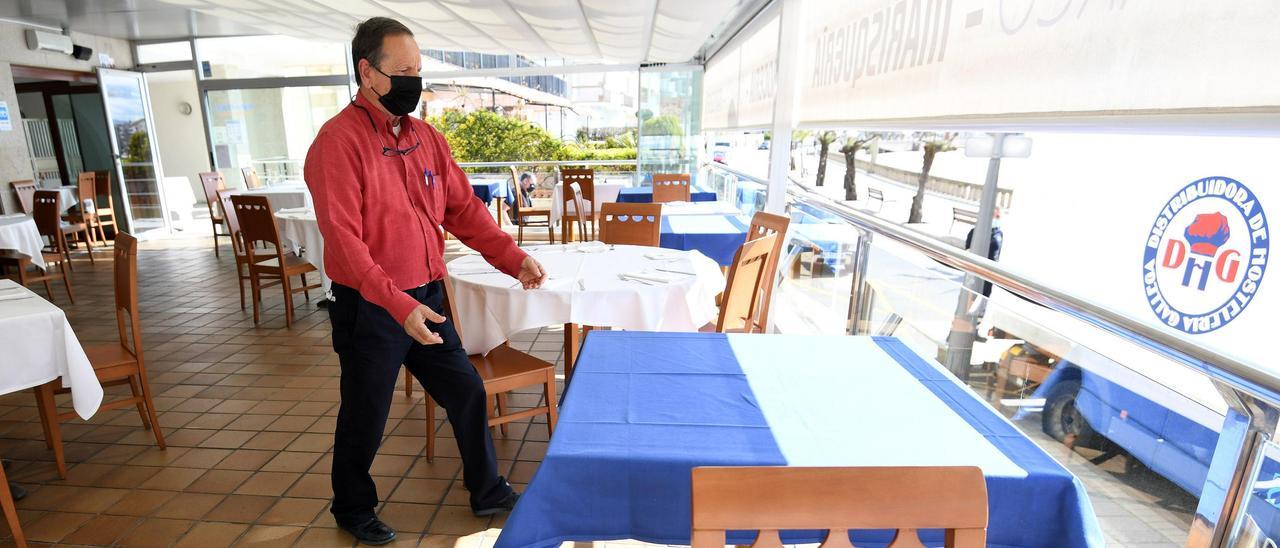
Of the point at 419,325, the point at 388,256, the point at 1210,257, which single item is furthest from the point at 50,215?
the point at 1210,257

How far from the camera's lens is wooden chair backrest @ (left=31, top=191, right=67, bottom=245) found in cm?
538

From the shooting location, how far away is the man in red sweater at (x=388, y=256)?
1.57m

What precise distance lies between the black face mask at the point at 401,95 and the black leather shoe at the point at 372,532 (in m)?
1.41

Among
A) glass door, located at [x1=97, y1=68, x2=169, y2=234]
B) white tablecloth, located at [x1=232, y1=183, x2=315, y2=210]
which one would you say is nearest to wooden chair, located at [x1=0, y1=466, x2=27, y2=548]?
white tablecloth, located at [x1=232, y1=183, x2=315, y2=210]

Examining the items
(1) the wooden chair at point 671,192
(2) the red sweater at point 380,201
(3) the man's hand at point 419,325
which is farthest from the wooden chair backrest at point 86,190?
(3) the man's hand at point 419,325

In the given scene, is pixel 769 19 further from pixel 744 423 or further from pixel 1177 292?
pixel 1177 292

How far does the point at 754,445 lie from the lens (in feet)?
3.64

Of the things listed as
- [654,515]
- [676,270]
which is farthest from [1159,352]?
[676,270]

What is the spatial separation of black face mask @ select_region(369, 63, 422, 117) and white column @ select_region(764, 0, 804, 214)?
3.66m

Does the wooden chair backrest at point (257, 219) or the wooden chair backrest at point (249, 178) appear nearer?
the wooden chair backrest at point (257, 219)

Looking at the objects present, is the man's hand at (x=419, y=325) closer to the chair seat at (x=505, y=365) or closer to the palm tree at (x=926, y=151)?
the chair seat at (x=505, y=365)

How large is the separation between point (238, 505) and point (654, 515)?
2042mm

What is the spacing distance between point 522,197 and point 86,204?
5419 mm

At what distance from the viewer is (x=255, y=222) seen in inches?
170
